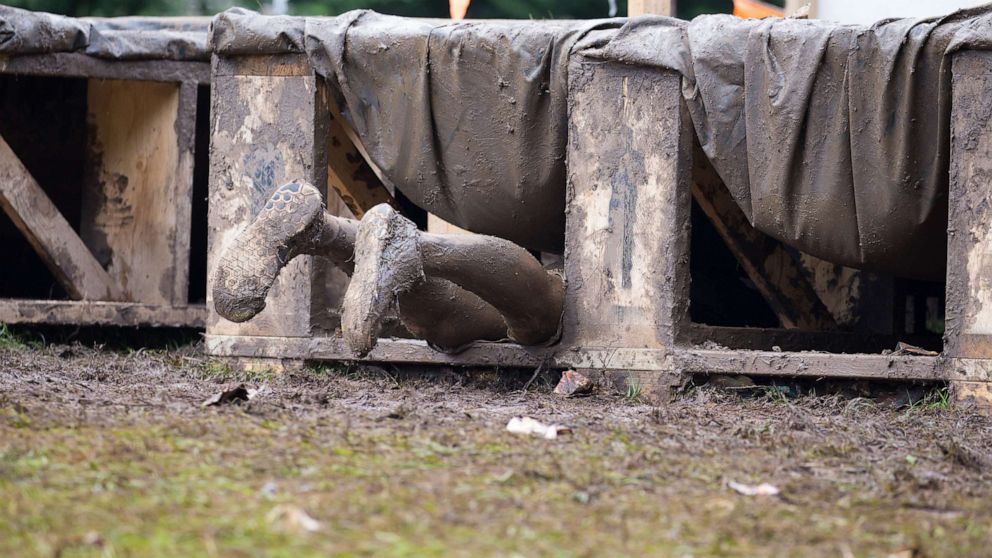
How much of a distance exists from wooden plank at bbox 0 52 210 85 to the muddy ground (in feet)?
7.71

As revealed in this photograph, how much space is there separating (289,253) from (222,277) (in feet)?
0.78

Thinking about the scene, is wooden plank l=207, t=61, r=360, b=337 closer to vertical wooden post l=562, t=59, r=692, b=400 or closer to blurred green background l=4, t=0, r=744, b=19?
vertical wooden post l=562, t=59, r=692, b=400

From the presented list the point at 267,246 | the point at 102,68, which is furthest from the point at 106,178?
the point at 267,246

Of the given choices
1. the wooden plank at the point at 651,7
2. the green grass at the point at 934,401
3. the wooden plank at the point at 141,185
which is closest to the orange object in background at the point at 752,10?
the wooden plank at the point at 651,7

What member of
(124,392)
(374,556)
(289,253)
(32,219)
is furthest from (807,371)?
(32,219)

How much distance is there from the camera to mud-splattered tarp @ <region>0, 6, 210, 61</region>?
6.02 meters

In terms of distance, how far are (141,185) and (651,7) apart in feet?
9.87

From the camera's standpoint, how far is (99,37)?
249 inches

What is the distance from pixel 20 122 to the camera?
7.30 metres

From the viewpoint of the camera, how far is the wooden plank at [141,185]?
668 centimetres

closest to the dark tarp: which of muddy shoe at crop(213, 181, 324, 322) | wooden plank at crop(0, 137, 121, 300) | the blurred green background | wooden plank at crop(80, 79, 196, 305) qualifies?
muddy shoe at crop(213, 181, 324, 322)

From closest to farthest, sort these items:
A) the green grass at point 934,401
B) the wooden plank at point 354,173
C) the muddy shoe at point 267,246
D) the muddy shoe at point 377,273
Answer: the muddy shoe at point 377,273 < the muddy shoe at point 267,246 < the green grass at point 934,401 < the wooden plank at point 354,173

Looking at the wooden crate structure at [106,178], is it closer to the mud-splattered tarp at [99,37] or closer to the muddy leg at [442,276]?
the mud-splattered tarp at [99,37]

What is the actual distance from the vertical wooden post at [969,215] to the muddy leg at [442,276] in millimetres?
1434
